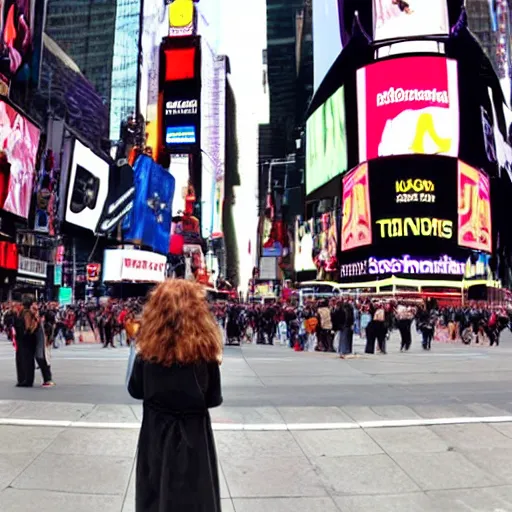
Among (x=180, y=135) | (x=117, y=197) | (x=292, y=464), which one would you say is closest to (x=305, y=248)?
(x=180, y=135)

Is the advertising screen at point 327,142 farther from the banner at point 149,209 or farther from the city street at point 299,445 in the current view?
the city street at point 299,445

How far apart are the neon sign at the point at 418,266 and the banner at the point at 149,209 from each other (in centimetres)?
2312

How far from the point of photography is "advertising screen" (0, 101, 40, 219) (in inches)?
1430

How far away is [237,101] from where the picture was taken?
370 feet

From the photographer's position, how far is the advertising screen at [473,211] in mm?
61000

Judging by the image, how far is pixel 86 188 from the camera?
2026 inches

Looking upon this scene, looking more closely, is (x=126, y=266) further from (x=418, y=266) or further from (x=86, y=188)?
(x=418, y=266)

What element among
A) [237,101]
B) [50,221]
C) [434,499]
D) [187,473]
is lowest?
[434,499]

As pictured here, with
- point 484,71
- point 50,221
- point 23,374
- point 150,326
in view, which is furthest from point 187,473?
point 484,71

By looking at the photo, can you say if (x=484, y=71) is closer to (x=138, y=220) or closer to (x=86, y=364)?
(x=138, y=220)

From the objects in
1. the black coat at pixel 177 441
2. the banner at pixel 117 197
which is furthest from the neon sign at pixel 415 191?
the black coat at pixel 177 441

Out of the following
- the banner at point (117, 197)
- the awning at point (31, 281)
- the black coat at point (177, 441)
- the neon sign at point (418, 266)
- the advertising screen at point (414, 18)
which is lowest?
the black coat at point (177, 441)

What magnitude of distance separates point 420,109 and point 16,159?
39.1 m

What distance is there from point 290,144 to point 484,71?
4262cm
